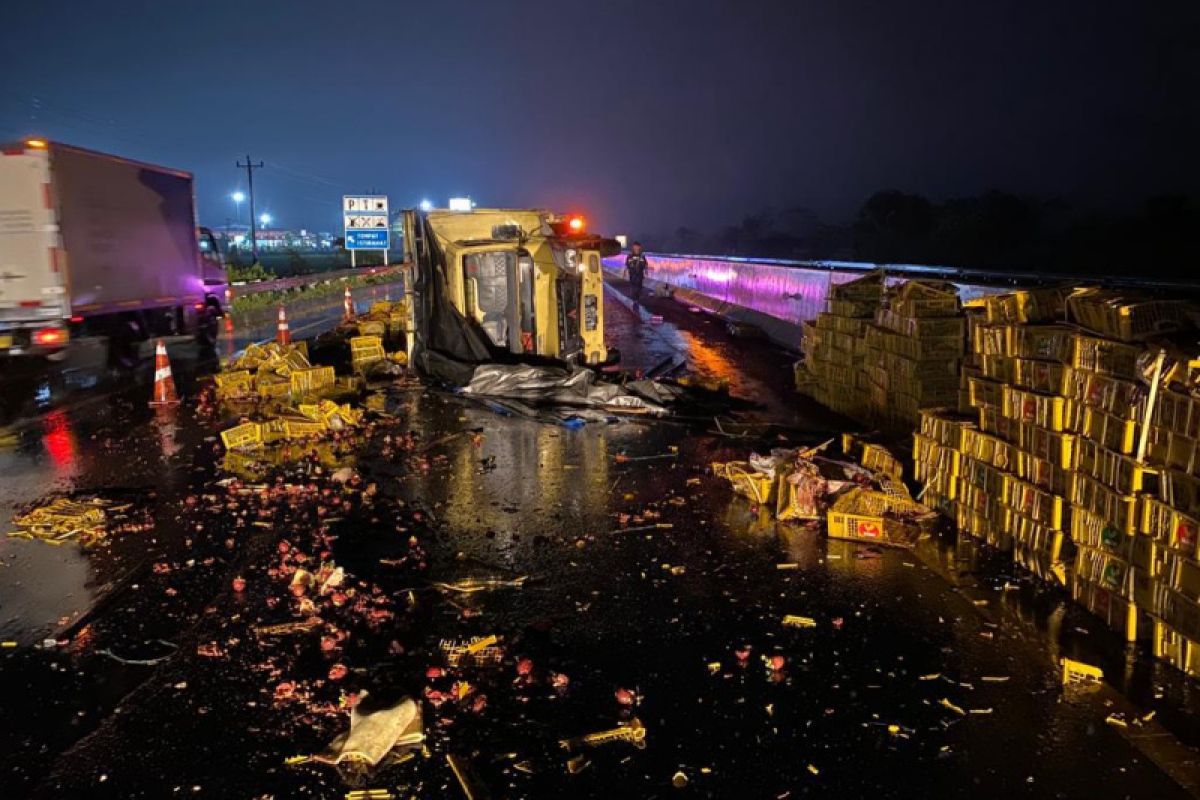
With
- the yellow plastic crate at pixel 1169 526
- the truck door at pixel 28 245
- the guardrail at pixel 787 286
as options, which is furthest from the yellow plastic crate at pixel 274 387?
the yellow plastic crate at pixel 1169 526

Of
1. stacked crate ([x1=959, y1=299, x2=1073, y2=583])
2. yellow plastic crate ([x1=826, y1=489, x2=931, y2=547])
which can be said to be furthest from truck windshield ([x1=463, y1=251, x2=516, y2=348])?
stacked crate ([x1=959, y1=299, x2=1073, y2=583])

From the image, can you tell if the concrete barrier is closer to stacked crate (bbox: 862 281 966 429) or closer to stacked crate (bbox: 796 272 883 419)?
stacked crate (bbox: 796 272 883 419)

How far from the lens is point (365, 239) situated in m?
34.0

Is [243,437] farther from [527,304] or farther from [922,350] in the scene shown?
[922,350]

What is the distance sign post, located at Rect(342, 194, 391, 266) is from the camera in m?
33.7

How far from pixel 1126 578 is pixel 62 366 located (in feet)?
62.1

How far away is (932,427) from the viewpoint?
7.61 meters

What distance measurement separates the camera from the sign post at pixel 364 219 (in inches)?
1325

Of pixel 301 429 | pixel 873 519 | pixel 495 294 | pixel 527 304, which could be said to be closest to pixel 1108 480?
pixel 873 519

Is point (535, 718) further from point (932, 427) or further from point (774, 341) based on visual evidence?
point (774, 341)

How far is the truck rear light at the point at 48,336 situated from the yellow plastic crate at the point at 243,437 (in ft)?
21.4

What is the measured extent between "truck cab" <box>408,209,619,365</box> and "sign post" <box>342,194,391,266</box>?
64.9 feet

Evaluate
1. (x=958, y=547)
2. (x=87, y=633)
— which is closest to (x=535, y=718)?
(x=87, y=633)

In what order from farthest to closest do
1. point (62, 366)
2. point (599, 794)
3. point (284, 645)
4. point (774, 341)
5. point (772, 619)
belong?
point (774, 341) → point (62, 366) → point (772, 619) → point (284, 645) → point (599, 794)
